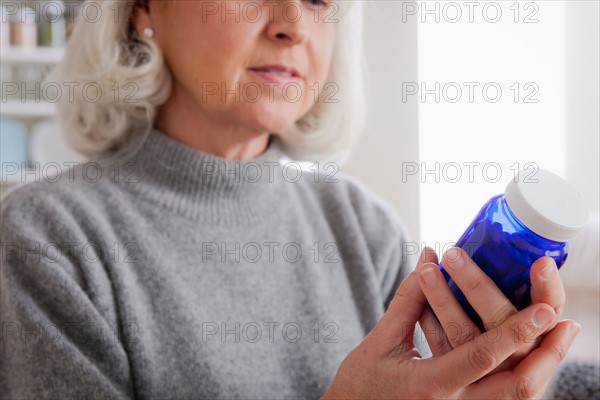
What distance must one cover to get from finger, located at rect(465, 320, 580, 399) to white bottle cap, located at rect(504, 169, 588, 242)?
83 mm

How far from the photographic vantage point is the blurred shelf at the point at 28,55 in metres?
2.01

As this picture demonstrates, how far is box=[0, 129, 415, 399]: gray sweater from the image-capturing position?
70 cm

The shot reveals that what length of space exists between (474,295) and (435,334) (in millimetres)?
69

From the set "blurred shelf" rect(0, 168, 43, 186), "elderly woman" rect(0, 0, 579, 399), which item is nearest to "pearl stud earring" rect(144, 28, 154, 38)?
"elderly woman" rect(0, 0, 579, 399)

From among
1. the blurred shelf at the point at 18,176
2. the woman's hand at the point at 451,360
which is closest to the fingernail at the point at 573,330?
the woman's hand at the point at 451,360

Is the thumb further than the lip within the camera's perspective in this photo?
No

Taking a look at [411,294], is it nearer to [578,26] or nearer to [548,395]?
[548,395]

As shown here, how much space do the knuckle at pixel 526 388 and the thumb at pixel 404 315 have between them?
3.5 inches

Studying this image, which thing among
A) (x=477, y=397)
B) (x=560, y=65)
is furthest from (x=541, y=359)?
(x=560, y=65)

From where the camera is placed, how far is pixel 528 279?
0.46 m

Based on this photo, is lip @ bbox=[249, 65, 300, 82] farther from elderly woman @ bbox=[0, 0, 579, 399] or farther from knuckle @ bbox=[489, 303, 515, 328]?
knuckle @ bbox=[489, 303, 515, 328]

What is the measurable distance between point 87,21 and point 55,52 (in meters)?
1.29

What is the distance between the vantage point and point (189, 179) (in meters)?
0.85

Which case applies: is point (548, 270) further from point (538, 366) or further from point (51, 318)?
point (51, 318)
